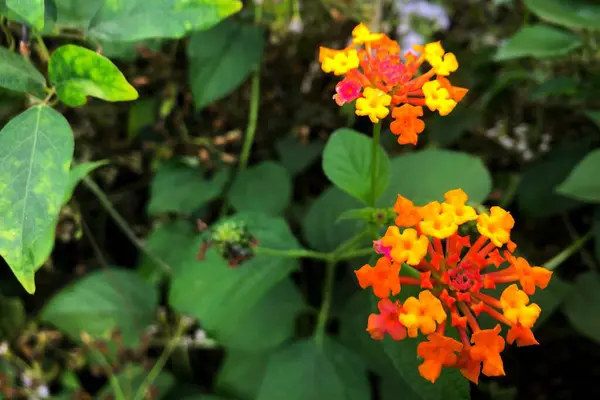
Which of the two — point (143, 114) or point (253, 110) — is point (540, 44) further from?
point (143, 114)

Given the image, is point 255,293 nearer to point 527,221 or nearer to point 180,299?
point 180,299

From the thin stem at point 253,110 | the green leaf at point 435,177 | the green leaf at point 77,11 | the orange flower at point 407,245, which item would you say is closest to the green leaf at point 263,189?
the thin stem at point 253,110

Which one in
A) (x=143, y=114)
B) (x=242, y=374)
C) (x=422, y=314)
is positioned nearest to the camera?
(x=422, y=314)

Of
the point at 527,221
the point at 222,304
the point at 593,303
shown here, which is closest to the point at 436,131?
the point at 527,221

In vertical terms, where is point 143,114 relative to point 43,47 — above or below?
below

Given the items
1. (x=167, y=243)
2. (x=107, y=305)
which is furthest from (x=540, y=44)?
(x=107, y=305)

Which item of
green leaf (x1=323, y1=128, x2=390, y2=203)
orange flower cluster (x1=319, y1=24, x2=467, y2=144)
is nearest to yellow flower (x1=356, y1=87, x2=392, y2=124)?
orange flower cluster (x1=319, y1=24, x2=467, y2=144)

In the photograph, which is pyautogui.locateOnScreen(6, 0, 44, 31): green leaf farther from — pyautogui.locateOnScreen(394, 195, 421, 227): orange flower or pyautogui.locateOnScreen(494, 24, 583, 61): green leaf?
pyautogui.locateOnScreen(494, 24, 583, 61): green leaf
